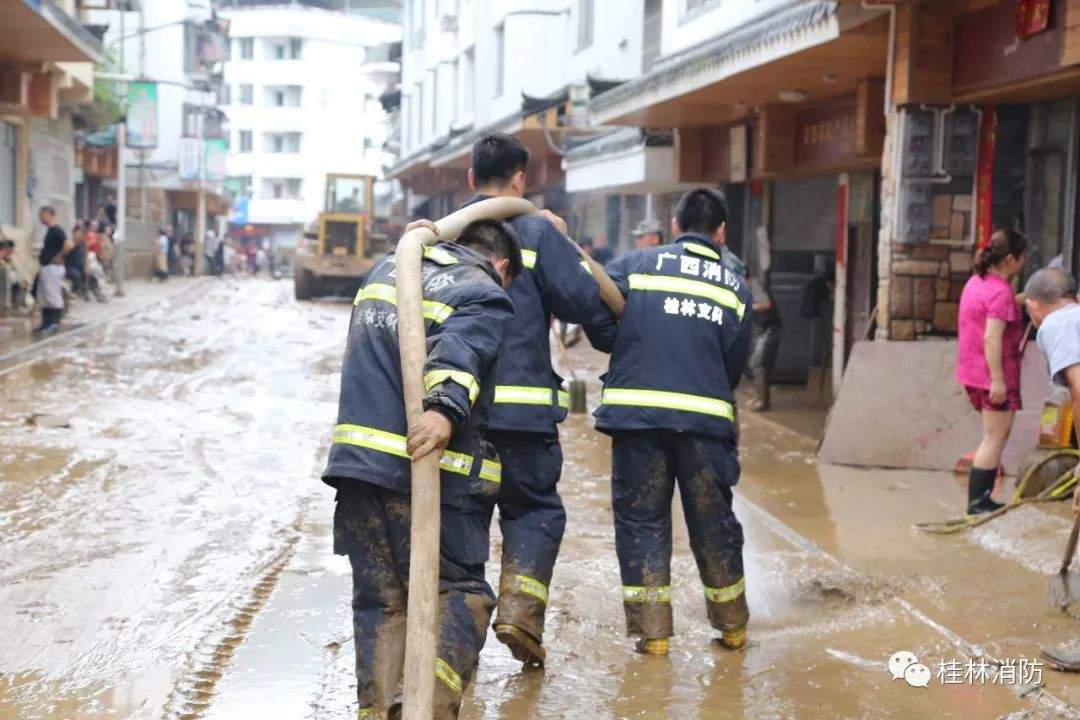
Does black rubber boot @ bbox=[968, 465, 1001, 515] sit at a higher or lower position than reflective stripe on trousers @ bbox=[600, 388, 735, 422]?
lower

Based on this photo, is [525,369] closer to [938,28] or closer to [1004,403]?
[1004,403]

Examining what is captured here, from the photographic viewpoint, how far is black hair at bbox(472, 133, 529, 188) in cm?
522

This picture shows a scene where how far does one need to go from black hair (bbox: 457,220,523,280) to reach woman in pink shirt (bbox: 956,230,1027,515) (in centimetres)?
392

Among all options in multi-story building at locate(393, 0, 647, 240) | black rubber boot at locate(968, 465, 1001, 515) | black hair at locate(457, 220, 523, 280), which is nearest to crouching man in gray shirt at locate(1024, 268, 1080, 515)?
black rubber boot at locate(968, 465, 1001, 515)

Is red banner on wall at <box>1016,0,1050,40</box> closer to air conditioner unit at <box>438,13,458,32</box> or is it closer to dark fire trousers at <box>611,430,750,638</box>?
dark fire trousers at <box>611,430,750,638</box>

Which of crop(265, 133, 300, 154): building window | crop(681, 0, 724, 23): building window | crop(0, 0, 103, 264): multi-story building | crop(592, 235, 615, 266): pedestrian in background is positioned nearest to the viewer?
crop(681, 0, 724, 23): building window

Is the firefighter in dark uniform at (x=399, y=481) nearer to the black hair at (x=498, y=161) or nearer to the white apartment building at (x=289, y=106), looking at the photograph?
the black hair at (x=498, y=161)

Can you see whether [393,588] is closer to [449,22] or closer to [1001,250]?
[1001,250]

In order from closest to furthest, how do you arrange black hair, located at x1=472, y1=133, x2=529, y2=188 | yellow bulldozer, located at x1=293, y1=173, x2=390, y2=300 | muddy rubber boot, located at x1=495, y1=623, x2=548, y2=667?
1. muddy rubber boot, located at x1=495, y1=623, x2=548, y2=667
2. black hair, located at x1=472, y1=133, x2=529, y2=188
3. yellow bulldozer, located at x1=293, y1=173, x2=390, y2=300

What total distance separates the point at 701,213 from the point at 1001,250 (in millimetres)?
2678

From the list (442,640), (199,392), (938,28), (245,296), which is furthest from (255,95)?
(442,640)

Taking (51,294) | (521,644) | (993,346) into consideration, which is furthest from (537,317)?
(51,294)

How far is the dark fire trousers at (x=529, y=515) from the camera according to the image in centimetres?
502

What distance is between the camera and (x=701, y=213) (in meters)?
5.70
